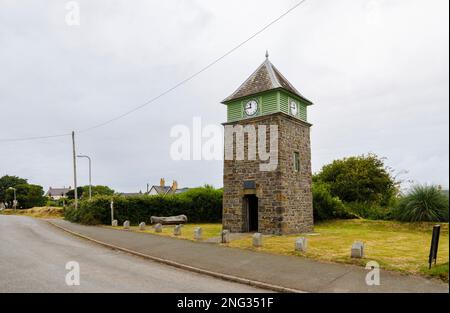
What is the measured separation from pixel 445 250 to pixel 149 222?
63.9ft

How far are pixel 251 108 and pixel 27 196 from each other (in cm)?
5736

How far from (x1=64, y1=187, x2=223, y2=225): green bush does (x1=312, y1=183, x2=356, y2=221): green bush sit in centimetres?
820

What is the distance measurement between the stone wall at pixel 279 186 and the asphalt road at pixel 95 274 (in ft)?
23.8

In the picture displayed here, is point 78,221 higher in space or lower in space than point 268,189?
lower

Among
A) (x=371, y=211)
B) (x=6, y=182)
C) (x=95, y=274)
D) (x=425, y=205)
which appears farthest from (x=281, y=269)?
(x=6, y=182)

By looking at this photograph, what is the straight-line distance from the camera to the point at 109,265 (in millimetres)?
10203

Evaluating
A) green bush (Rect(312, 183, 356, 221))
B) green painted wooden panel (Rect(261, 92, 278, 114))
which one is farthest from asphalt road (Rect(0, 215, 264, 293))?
green bush (Rect(312, 183, 356, 221))

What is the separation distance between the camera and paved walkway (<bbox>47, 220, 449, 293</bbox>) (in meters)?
7.74

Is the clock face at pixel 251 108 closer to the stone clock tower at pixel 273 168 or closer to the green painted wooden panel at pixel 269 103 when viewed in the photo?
the stone clock tower at pixel 273 168
